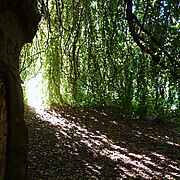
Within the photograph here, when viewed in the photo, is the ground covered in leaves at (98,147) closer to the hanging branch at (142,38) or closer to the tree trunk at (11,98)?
the tree trunk at (11,98)

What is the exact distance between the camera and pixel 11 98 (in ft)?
3.82

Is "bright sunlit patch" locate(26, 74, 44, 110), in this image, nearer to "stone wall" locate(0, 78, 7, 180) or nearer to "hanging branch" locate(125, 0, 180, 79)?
"hanging branch" locate(125, 0, 180, 79)

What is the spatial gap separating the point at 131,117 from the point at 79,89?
113 cm

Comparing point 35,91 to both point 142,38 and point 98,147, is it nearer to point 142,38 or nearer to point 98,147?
point 98,147

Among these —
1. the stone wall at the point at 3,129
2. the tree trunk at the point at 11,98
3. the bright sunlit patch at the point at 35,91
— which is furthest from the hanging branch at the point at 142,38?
the bright sunlit patch at the point at 35,91

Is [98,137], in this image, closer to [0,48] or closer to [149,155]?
[149,155]

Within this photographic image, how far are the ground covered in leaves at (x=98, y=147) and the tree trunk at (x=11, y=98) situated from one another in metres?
0.72

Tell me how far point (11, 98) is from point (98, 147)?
5.44 feet

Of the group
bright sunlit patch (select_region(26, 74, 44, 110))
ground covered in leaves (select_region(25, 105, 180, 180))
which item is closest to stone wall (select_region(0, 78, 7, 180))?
ground covered in leaves (select_region(25, 105, 180, 180))

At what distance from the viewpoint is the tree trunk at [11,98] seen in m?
1.13

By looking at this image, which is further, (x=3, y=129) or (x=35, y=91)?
(x=35, y=91)

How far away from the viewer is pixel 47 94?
4.79 metres

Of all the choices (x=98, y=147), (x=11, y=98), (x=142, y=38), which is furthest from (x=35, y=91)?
(x=11, y=98)

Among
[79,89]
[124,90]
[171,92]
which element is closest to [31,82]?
[79,89]
